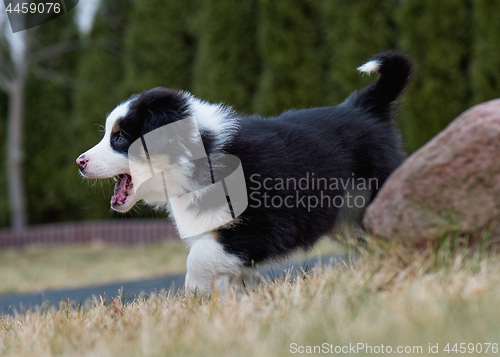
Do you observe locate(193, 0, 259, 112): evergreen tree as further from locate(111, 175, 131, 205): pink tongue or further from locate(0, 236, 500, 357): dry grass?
locate(0, 236, 500, 357): dry grass

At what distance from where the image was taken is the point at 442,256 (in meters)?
1.96

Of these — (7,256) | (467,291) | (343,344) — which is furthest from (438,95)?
(7,256)

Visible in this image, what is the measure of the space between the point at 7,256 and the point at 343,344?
292 inches

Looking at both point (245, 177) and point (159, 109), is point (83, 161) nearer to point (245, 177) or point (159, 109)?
point (159, 109)

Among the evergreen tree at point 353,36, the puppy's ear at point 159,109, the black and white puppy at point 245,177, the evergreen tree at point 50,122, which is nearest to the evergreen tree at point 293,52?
the evergreen tree at point 353,36

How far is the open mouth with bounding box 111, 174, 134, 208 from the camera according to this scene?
2541 mm

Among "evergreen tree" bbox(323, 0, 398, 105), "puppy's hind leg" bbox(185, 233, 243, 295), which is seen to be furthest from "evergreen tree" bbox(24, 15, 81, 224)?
"puppy's hind leg" bbox(185, 233, 243, 295)

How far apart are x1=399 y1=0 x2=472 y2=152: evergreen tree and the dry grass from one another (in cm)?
468

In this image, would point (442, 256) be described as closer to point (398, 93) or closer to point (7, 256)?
point (398, 93)

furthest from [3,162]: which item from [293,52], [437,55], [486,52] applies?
[486,52]

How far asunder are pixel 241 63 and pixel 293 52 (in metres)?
0.92

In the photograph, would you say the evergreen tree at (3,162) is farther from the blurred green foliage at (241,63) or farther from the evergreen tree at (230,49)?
the evergreen tree at (230,49)

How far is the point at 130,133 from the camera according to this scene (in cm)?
247

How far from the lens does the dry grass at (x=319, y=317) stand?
144cm
